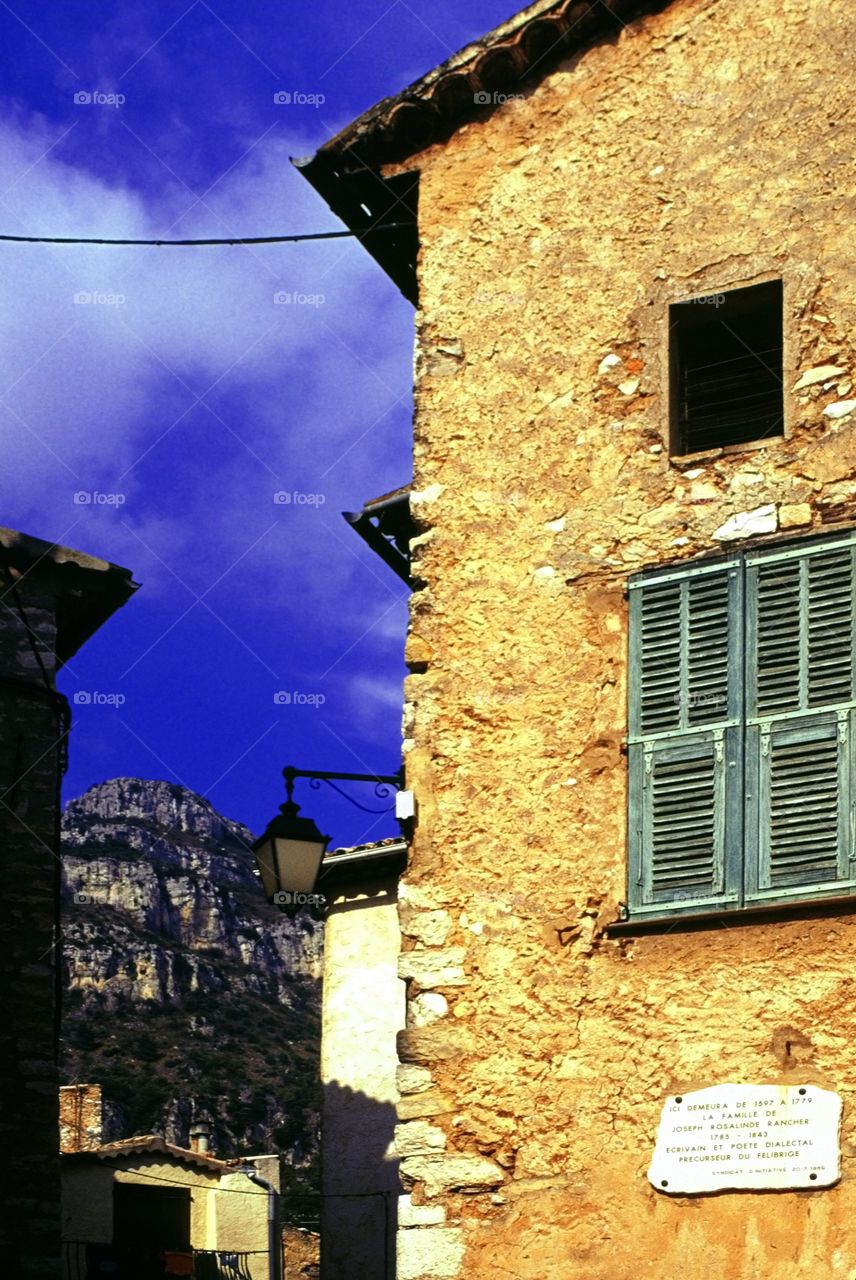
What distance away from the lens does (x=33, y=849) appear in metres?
15.1

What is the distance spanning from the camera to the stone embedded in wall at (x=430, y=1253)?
338 inches

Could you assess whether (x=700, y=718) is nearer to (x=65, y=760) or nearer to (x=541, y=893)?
(x=541, y=893)

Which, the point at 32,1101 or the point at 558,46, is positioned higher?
the point at 558,46

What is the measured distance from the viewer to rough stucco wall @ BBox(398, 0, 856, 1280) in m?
8.34

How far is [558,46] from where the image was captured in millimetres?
10523

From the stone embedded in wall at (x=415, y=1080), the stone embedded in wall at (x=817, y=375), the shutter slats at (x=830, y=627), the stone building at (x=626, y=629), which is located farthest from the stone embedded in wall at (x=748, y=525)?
the stone embedded in wall at (x=415, y=1080)

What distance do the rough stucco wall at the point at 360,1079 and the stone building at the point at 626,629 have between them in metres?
8.50

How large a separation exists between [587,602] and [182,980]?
49.0 m

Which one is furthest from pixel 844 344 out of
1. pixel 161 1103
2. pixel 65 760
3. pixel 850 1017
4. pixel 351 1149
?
pixel 161 1103

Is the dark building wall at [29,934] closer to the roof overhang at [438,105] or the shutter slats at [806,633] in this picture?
the roof overhang at [438,105]

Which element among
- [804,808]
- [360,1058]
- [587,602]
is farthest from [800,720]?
[360,1058]

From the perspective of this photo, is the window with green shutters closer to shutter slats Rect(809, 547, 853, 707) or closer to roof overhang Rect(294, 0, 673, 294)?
shutter slats Rect(809, 547, 853, 707)

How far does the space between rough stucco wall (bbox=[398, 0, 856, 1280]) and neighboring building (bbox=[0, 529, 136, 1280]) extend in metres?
6.03

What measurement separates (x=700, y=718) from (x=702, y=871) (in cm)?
70
